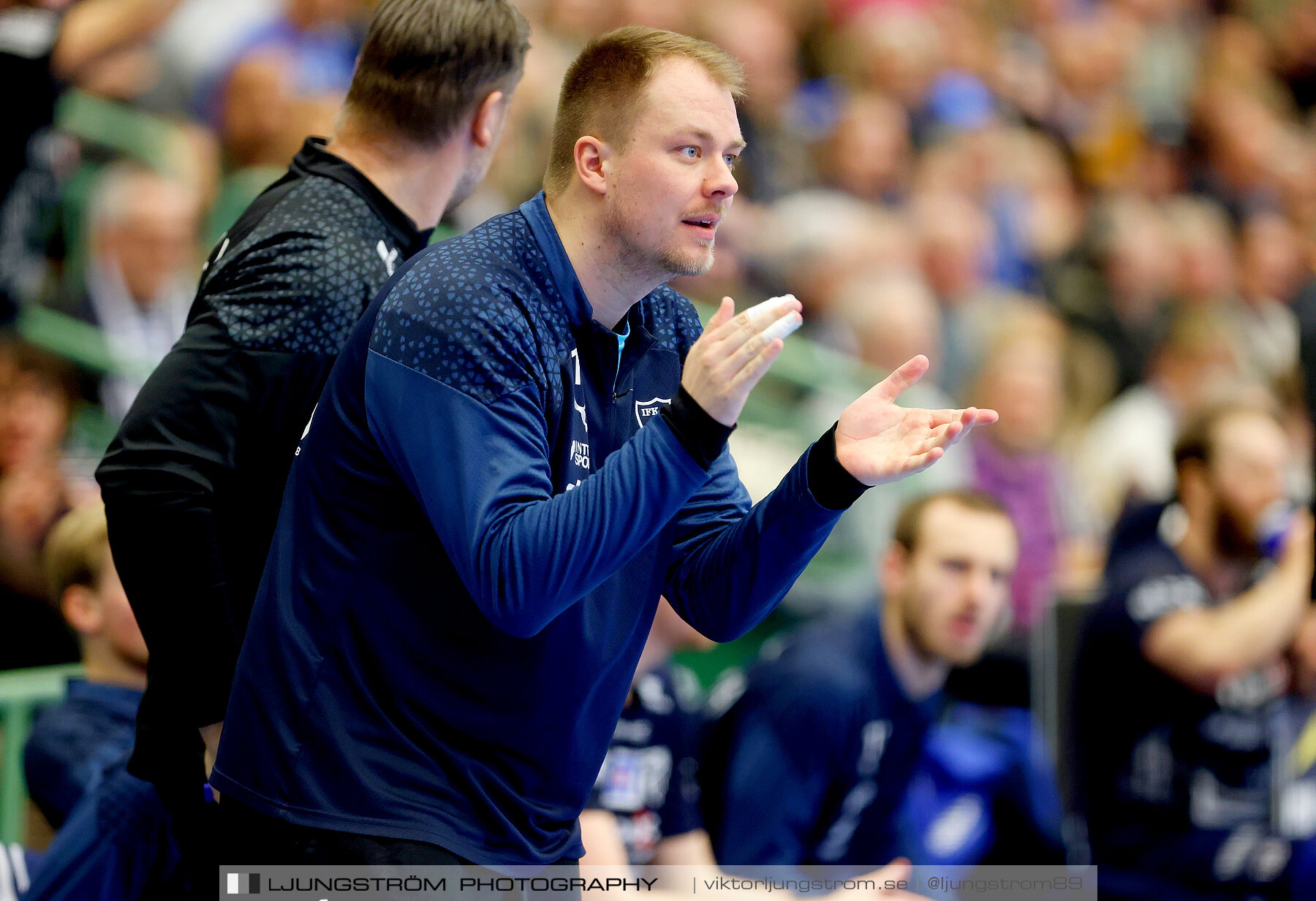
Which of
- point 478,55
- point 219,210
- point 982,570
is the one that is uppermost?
point 478,55

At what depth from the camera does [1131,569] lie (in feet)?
15.3

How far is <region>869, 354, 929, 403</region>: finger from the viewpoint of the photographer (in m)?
2.03

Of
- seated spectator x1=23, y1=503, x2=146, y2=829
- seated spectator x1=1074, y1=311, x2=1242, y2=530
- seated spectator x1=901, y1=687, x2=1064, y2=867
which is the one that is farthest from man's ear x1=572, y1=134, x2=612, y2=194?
seated spectator x1=1074, y1=311, x2=1242, y2=530

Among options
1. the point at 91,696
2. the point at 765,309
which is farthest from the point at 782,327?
the point at 91,696

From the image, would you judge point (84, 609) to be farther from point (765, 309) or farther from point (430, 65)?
point (765, 309)

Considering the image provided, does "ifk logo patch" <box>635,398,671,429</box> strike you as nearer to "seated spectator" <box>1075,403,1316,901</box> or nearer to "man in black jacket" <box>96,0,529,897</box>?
"man in black jacket" <box>96,0,529,897</box>

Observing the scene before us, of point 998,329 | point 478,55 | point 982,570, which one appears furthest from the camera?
point 998,329

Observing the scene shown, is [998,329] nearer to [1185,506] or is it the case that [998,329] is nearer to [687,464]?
[1185,506]

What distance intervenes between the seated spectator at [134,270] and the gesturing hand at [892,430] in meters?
3.27

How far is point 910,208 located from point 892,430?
17.7 feet

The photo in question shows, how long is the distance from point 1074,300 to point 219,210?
15.1 ft

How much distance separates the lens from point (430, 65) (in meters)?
2.39

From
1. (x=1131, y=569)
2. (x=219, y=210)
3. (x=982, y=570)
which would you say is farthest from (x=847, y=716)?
(x=219, y=210)

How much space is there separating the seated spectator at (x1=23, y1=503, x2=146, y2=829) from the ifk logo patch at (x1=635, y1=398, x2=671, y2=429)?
141cm
